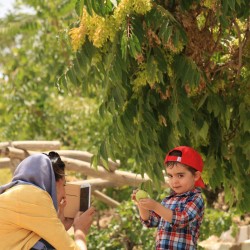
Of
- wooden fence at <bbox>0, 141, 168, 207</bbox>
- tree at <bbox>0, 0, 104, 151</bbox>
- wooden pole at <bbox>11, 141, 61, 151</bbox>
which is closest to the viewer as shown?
wooden fence at <bbox>0, 141, 168, 207</bbox>

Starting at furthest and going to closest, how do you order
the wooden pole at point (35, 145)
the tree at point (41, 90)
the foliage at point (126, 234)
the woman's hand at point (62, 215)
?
the tree at point (41, 90) → the wooden pole at point (35, 145) → the foliage at point (126, 234) → the woman's hand at point (62, 215)

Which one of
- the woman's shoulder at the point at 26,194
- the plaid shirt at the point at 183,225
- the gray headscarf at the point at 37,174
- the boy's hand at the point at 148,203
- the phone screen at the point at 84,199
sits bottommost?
the plaid shirt at the point at 183,225

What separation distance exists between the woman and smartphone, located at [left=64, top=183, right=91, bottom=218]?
0.37m

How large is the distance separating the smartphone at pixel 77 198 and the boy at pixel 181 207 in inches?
15.3

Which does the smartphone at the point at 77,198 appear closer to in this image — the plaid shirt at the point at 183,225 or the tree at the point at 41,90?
the plaid shirt at the point at 183,225

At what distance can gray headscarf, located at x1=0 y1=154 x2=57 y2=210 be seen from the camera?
423cm

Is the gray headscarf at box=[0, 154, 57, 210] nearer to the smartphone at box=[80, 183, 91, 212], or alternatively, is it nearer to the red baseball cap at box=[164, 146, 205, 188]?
the smartphone at box=[80, 183, 91, 212]

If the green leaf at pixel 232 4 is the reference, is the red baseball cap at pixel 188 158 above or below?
below

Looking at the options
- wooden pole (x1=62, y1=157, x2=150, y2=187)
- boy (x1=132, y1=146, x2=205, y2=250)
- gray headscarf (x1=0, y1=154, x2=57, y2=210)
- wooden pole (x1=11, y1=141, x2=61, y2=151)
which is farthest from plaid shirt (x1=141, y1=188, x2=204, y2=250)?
wooden pole (x1=11, y1=141, x2=61, y2=151)

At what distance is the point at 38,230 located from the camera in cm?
417

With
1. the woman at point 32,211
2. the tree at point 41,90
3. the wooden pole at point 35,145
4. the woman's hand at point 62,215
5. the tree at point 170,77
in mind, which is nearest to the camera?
the woman at point 32,211

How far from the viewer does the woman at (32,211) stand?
415 cm

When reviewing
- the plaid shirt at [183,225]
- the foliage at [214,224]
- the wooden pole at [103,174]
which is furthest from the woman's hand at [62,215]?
the foliage at [214,224]

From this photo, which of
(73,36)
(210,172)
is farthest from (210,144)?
(73,36)
